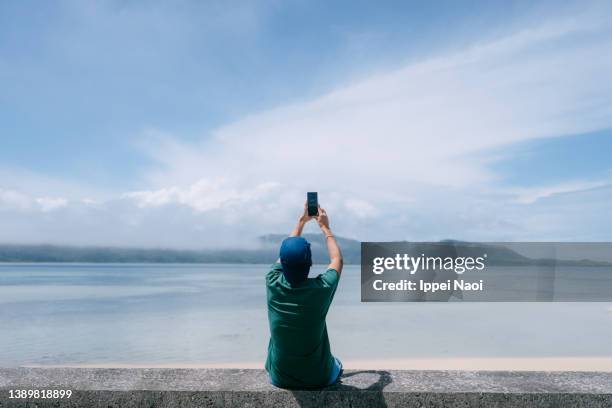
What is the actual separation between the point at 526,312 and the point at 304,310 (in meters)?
25.4

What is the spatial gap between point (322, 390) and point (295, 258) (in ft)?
2.49

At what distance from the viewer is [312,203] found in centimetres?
299

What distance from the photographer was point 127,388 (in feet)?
9.26

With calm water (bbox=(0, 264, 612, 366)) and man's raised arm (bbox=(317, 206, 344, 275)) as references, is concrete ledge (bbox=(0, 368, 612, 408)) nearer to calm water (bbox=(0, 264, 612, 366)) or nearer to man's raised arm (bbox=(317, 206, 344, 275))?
man's raised arm (bbox=(317, 206, 344, 275))

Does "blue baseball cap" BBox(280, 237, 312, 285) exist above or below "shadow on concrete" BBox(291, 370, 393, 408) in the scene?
above

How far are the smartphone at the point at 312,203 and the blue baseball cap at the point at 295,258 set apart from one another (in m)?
0.45

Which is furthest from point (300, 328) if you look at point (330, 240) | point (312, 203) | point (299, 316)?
point (312, 203)

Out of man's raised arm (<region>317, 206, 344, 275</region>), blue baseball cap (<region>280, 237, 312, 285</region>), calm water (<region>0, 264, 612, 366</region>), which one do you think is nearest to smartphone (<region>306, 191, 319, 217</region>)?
man's raised arm (<region>317, 206, 344, 275</region>)

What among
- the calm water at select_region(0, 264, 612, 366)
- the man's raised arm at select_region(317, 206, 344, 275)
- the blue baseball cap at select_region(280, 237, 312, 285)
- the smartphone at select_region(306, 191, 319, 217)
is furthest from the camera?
the calm water at select_region(0, 264, 612, 366)

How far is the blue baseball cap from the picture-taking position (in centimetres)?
249

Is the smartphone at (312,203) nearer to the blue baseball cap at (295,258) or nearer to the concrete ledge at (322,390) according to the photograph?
the blue baseball cap at (295,258)

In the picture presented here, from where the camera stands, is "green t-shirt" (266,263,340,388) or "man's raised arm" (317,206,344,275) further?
"man's raised arm" (317,206,344,275)

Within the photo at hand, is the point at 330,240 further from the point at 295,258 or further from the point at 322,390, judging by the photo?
Answer: the point at 322,390

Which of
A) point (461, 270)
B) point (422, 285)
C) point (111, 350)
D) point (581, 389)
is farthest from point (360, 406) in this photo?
point (111, 350)
